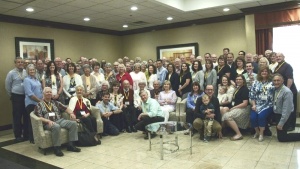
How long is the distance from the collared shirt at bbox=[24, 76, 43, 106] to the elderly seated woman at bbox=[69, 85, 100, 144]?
656mm

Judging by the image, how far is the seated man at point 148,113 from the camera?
5117mm

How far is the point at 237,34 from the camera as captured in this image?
7785mm

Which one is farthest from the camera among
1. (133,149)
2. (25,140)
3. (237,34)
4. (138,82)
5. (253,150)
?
(237,34)

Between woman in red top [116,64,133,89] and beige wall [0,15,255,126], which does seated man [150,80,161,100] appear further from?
beige wall [0,15,255,126]

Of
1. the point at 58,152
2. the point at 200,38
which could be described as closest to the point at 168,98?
the point at 58,152

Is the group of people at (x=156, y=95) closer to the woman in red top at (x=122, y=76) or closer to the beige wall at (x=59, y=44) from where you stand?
the woman in red top at (x=122, y=76)

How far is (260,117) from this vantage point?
465cm

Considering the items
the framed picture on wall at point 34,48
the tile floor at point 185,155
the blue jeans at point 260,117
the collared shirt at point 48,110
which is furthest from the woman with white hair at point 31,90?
the blue jeans at point 260,117

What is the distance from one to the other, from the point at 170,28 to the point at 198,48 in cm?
126

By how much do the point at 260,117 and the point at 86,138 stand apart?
3.14m

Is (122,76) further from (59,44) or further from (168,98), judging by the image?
(59,44)

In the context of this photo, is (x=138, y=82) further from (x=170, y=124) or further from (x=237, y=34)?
(x=237, y=34)

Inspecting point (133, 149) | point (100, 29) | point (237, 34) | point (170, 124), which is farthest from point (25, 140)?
point (237, 34)

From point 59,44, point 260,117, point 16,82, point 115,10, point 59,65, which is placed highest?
point 115,10
